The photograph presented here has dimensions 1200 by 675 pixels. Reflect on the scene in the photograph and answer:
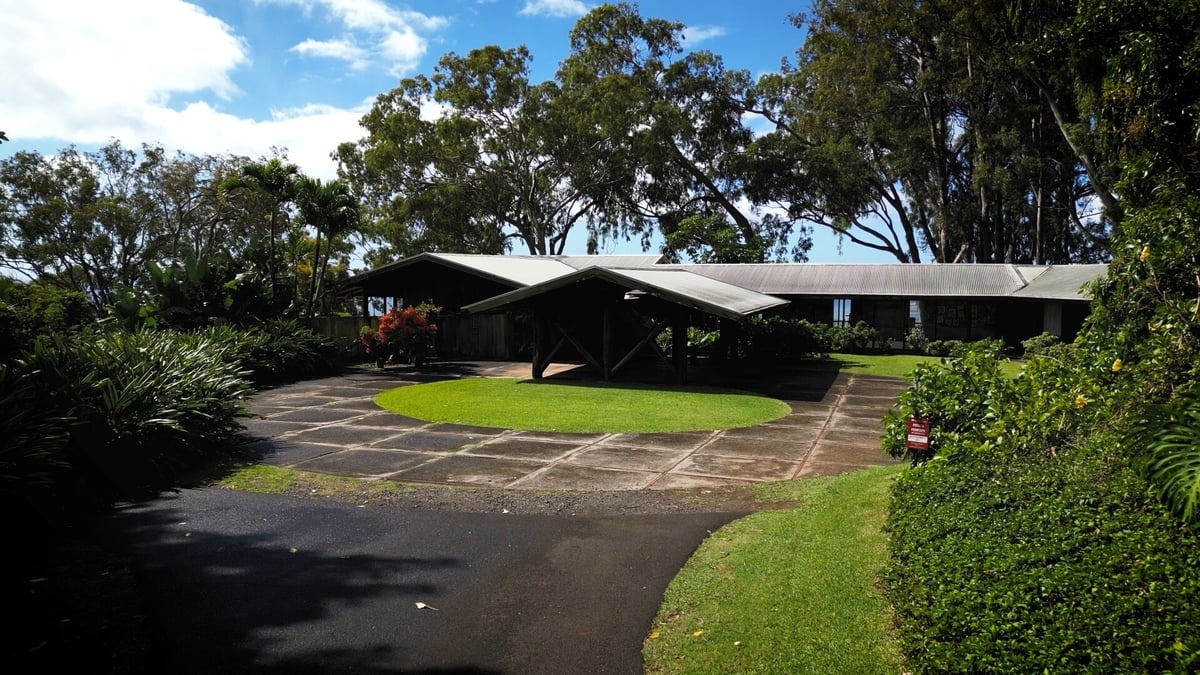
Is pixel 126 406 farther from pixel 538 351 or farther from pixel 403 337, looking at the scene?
pixel 403 337

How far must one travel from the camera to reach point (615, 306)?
1886 centimetres

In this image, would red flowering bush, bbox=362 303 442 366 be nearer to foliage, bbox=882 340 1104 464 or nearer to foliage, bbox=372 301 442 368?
foliage, bbox=372 301 442 368

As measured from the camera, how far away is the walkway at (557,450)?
9.07 m

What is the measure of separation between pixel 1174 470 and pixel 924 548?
4.28 feet

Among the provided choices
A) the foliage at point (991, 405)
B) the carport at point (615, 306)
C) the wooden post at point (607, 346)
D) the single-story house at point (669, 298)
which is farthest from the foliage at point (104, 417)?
the wooden post at point (607, 346)

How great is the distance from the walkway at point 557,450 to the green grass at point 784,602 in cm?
216

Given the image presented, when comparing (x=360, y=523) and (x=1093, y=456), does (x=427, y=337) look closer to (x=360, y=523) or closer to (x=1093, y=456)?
(x=360, y=523)

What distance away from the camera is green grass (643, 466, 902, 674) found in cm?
418

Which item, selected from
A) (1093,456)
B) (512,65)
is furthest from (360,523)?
(512,65)

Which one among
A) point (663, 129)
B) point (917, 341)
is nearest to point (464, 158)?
point (663, 129)

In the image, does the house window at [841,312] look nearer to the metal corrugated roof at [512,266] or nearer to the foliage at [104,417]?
the metal corrugated roof at [512,266]

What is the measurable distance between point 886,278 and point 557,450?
25.8 metres

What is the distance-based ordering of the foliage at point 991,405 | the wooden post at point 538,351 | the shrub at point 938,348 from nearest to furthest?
the foliage at point 991,405 → the wooden post at point 538,351 → the shrub at point 938,348

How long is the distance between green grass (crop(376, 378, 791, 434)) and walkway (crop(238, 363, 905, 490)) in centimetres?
55
